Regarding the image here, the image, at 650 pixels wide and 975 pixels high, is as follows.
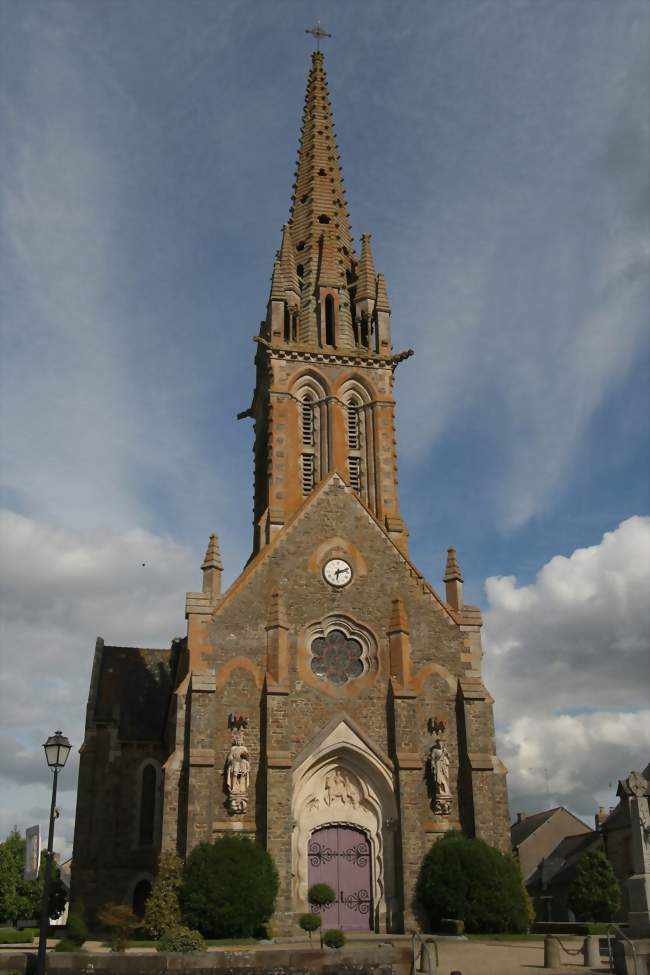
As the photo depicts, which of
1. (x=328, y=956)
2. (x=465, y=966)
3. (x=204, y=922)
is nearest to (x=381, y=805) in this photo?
(x=204, y=922)

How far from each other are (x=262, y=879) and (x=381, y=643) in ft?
26.9

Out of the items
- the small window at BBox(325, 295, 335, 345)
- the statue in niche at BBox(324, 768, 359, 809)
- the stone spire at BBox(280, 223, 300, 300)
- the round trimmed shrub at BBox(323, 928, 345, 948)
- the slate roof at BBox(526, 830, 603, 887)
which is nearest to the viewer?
the round trimmed shrub at BBox(323, 928, 345, 948)

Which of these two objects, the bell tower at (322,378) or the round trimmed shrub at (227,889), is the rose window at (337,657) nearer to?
the bell tower at (322,378)

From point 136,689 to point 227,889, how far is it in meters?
15.1

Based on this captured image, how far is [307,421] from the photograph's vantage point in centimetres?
3756

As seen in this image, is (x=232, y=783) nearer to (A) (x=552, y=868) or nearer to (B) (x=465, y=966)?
(B) (x=465, y=966)

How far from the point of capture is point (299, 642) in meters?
28.4

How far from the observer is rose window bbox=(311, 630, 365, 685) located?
28.3m

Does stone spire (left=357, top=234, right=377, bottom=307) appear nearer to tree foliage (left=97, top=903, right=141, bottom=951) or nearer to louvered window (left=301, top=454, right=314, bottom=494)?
louvered window (left=301, top=454, right=314, bottom=494)

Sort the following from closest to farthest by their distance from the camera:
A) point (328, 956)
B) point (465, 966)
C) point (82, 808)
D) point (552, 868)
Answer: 1. point (328, 956)
2. point (465, 966)
3. point (82, 808)
4. point (552, 868)

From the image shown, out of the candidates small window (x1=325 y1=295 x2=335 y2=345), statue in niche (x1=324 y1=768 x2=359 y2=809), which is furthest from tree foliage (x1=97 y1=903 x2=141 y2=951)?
small window (x1=325 y1=295 x2=335 y2=345)

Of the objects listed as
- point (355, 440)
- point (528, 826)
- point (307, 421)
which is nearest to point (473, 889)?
point (355, 440)

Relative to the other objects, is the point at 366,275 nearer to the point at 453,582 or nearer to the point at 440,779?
the point at 453,582

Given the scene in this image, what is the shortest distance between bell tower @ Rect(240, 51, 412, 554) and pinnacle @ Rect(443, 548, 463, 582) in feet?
6.80
